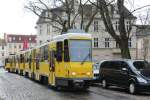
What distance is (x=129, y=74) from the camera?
25672mm

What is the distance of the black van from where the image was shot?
24703mm

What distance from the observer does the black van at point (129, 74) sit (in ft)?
81.0

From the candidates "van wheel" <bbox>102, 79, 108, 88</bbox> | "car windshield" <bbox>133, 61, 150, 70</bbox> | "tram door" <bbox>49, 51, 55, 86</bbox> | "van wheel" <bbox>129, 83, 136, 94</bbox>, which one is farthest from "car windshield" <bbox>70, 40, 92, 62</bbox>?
"van wheel" <bbox>102, 79, 108, 88</bbox>

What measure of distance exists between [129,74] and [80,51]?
10.1 ft

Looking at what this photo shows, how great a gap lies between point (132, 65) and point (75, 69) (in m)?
3.24

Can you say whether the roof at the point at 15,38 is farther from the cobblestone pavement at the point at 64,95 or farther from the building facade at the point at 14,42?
the cobblestone pavement at the point at 64,95

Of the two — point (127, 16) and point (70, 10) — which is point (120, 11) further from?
point (70, 10)

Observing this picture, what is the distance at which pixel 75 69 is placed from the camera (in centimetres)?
2552

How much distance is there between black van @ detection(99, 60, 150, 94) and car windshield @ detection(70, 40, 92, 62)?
7.10ft

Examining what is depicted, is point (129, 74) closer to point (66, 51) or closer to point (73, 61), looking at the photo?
point (73, 61)

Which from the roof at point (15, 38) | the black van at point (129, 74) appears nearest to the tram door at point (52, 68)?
the black van at point (129, 74)

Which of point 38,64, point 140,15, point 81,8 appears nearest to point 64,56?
point 38,64

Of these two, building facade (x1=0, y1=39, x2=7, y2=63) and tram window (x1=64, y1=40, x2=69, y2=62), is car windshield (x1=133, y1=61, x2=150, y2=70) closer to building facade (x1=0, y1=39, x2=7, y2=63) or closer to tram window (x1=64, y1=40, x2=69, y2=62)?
tram window (x1=64, y1=40, x2=69, y2=62)

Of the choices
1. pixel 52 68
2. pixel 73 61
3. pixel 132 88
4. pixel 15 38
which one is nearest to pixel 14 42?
pixel 15 38
